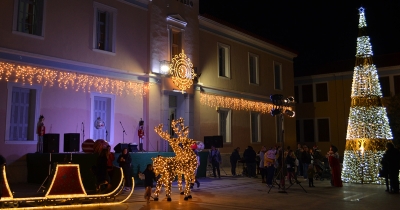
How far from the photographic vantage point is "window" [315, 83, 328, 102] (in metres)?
35.3

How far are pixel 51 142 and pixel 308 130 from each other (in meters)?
25.1

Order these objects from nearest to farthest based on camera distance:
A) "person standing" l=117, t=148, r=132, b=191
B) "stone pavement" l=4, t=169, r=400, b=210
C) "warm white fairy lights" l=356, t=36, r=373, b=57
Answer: "stone pavement" l=4, t=169, r=400, b=210
"person standing" l=117, t=148, r=132, b=191
"warm white fairy lights" l=356, t=36, r=373, b=57

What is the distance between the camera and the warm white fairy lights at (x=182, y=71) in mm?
22047

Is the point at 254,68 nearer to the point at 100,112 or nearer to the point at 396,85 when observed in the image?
the point at 396,85

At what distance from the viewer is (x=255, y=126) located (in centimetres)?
2931

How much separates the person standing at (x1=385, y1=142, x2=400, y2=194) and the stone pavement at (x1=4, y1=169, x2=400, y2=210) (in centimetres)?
48

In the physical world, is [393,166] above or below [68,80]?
below

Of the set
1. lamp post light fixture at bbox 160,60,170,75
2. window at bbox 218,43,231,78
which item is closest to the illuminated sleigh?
lamp post light fixture at bbox 160,60,170,75

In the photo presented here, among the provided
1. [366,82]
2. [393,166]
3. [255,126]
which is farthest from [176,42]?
[393,166]

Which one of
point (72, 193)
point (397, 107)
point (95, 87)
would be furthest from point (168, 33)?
point (397, 107)

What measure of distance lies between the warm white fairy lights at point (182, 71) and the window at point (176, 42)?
442 millimetres

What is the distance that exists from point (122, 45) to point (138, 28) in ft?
4.76

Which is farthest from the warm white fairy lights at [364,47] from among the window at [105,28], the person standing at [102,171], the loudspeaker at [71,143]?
the loudspeaker at [71,143]

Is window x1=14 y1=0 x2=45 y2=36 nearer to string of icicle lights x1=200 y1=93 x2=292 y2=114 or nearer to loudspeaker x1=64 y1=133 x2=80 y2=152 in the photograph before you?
loudspeaker x1=64 y1=133 x2=80 y2=152
